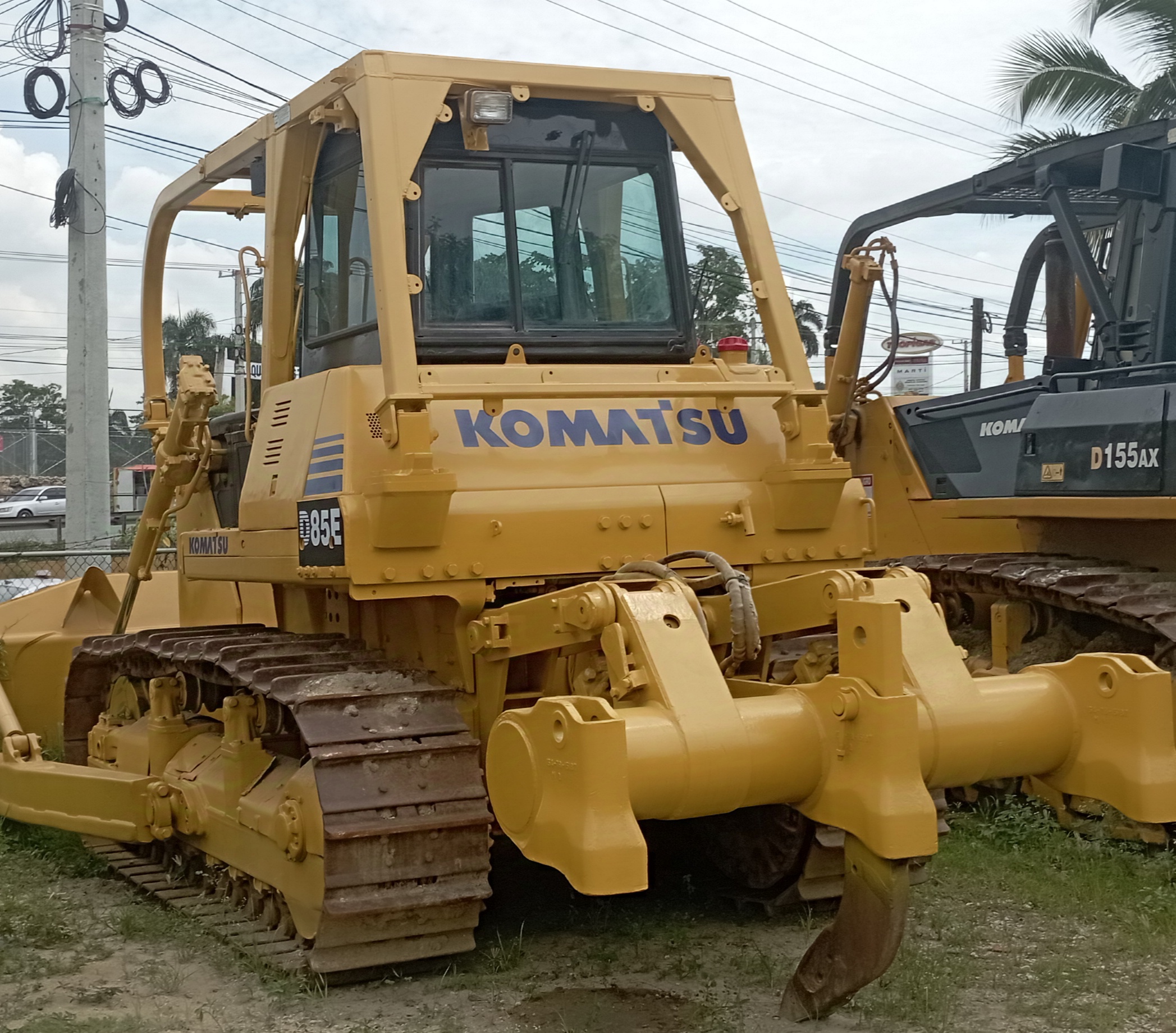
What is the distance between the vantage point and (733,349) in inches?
237

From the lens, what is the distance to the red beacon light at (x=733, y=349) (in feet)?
19.7

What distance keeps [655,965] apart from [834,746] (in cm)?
145

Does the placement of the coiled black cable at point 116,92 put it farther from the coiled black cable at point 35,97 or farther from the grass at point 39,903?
the grass at point 39,903


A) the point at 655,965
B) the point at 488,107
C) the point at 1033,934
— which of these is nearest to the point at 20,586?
the point at 488,107

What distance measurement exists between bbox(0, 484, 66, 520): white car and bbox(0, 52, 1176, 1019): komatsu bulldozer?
37.5 m

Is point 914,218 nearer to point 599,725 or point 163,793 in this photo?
point 163,793

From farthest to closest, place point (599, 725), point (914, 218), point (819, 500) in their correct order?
point (914, 218) < point (819, 500) < point (599, 725)

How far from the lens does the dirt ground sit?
4672 millimetres

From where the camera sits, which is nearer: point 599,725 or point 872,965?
point 599,725

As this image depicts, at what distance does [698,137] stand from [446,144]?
1.00 m

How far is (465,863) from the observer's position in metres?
4.89

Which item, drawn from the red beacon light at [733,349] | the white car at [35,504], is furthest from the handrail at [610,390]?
the white car at [35,504]

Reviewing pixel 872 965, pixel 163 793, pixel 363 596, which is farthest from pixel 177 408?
pixel 872 965

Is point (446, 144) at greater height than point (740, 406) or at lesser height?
greater
